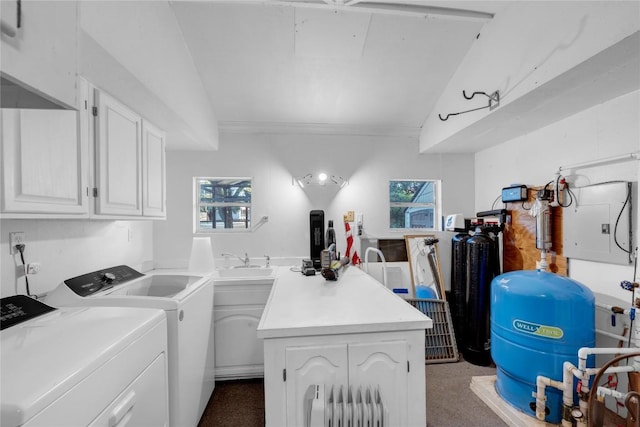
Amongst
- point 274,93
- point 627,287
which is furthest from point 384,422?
point 274,93

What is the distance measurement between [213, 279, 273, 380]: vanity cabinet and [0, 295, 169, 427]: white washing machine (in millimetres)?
854

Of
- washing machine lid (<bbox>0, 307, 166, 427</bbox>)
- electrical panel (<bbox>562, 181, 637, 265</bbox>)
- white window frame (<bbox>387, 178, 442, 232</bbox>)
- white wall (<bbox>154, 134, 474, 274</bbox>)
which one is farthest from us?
white window frame (<bbox>387, 178, 442, 232</bbox>)

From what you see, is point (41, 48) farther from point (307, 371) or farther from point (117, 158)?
point (307, 371)

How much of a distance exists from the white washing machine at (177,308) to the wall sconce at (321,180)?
1.40 meters

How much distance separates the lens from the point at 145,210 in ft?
5.95

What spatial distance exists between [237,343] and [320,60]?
2467 millimetres

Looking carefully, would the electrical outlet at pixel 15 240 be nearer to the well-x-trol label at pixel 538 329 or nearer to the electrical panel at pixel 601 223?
the well-x-trol label at pixel 538 329

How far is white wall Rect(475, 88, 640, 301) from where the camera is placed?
1622mm

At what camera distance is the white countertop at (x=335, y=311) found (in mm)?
1147

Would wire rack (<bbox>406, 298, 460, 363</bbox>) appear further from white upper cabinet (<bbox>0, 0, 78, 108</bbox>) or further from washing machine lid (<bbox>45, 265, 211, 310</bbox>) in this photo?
white upper cabinet (<bbox>0, 0, 78, 108</bbox>)

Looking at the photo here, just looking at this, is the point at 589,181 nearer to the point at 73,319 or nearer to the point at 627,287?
the point at 627,287

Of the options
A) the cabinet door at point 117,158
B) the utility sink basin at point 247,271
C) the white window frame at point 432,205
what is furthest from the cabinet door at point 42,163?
the white window frame at point 432,205

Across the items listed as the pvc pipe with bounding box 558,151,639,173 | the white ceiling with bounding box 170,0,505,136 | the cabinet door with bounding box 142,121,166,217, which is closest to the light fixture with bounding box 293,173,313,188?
the white ceiling with bounding box 170,0,505,136

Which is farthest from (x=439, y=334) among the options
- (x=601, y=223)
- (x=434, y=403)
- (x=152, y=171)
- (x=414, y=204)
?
(x=152, y=171)
